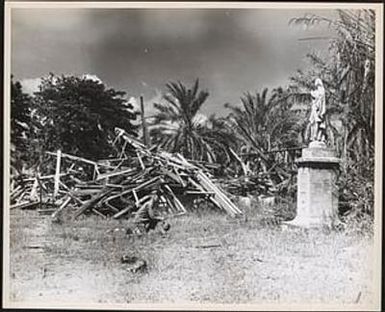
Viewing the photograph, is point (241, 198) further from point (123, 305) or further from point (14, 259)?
point (14, 259)

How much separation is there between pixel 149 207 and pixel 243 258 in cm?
19

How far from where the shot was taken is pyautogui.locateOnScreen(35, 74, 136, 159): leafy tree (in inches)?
55.2

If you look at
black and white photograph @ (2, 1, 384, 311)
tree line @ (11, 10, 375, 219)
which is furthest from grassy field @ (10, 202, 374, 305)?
tree line @ (11, 10, 375, 219)

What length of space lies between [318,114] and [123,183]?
37 cm

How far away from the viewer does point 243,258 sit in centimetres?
139

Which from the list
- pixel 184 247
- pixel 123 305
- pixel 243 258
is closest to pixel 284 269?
pixel 243 258

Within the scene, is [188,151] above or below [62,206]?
above

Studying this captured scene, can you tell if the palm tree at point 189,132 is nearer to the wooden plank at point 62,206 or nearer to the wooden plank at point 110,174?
the wooden plank at point 110,174

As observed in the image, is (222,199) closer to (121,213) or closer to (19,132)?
(121,213)

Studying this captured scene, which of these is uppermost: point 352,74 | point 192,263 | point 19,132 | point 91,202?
point 352,74

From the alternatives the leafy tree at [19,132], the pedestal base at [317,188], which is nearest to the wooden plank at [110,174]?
the leafy tree at [19,132]

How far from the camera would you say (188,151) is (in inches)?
55.2

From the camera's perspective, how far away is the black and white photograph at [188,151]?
1389 millimetres

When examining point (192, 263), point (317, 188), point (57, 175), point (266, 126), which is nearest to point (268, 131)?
point (266, 126)
